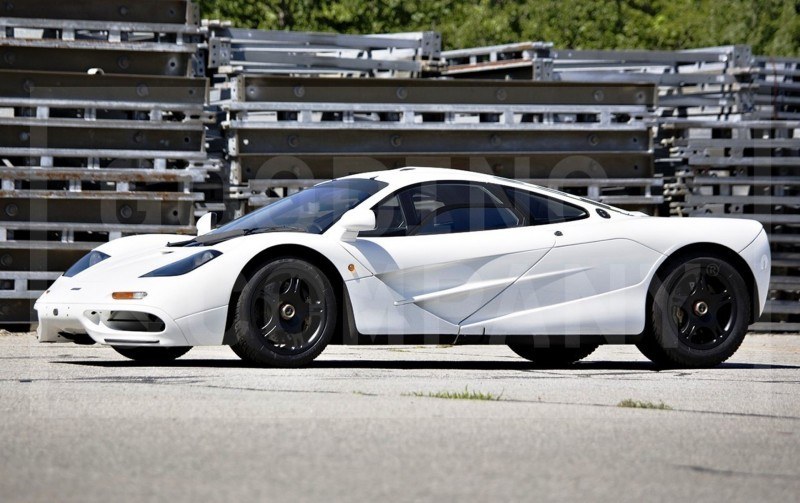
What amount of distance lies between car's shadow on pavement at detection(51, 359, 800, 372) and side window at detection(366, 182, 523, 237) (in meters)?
0.90

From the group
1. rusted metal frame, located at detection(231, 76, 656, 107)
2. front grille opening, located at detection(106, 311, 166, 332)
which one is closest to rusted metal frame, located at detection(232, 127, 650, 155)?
rusted metal frame, located at detection(231, 76, 656, 107)

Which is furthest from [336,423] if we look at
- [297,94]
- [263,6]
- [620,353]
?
[263,6]

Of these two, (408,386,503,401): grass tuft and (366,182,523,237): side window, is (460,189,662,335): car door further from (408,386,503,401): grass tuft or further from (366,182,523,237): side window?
(408,386,503,401): grass tuft

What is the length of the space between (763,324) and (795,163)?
5.84 ft

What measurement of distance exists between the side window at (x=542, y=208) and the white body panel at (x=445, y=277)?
0.07m

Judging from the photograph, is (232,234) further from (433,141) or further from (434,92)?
(434,92)

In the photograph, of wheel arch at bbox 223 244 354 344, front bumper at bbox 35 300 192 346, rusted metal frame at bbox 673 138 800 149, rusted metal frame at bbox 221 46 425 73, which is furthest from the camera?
rusted metal frame at bbox 221 46 425 73

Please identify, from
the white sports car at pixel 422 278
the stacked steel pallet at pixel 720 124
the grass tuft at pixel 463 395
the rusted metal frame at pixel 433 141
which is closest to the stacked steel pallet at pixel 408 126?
the rusted metal frame at pixel 433 141

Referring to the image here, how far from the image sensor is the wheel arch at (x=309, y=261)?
8031 mm

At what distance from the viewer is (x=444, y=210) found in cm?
869

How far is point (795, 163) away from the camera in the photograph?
46.3 ft

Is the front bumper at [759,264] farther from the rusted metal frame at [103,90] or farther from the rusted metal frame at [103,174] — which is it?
the rusted metal frame at [103,90]

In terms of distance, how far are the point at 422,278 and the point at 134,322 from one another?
1.81 m

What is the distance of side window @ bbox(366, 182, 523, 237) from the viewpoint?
28.1 ft
